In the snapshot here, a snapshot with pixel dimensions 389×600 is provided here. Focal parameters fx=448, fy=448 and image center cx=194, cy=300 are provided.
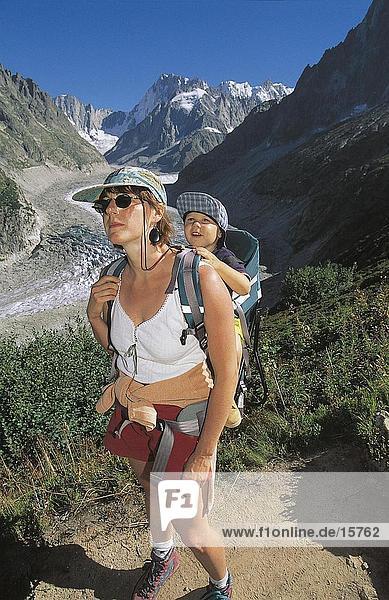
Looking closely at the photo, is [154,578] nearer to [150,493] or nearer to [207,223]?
[150,493]

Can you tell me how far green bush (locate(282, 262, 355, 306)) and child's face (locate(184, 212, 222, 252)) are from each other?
62.4 ft

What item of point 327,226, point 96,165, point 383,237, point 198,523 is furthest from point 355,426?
point 96,165

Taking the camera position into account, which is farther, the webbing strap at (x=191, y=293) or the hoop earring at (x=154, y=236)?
the hoop earring at (x=154, y=236)

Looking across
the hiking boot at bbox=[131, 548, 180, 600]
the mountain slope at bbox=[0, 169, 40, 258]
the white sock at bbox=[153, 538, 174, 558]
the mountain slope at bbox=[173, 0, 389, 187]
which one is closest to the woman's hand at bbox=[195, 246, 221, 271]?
the white sock at bbox=[153, 538, 174, 558]

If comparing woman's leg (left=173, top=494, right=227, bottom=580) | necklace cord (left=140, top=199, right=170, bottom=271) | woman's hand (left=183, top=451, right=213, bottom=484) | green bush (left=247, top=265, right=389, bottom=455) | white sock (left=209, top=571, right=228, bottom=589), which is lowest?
white sock (left=209, top=571, right=228, bottom=589)

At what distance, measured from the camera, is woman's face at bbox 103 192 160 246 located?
7.39 feet

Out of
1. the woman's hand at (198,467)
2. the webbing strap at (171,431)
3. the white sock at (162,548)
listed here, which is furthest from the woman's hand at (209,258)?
the white sock at (162,548)

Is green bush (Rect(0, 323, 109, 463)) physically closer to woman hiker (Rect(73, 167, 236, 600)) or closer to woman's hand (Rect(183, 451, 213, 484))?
woman hiker (Rect(73, 167, 236, 600))

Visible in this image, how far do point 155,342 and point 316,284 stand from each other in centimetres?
2149

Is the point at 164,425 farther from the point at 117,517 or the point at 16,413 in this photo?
the point at 16,413

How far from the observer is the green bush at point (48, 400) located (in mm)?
7590

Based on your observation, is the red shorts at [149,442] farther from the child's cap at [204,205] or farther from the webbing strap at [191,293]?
the child's cap at [204,205]

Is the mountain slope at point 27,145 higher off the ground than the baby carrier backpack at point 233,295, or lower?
higher

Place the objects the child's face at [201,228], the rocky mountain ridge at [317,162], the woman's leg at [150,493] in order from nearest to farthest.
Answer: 1. the woman's leg at [150,493]
2. the child's face at [201,228]
3. the rocky mountain ridge at [317,162]
